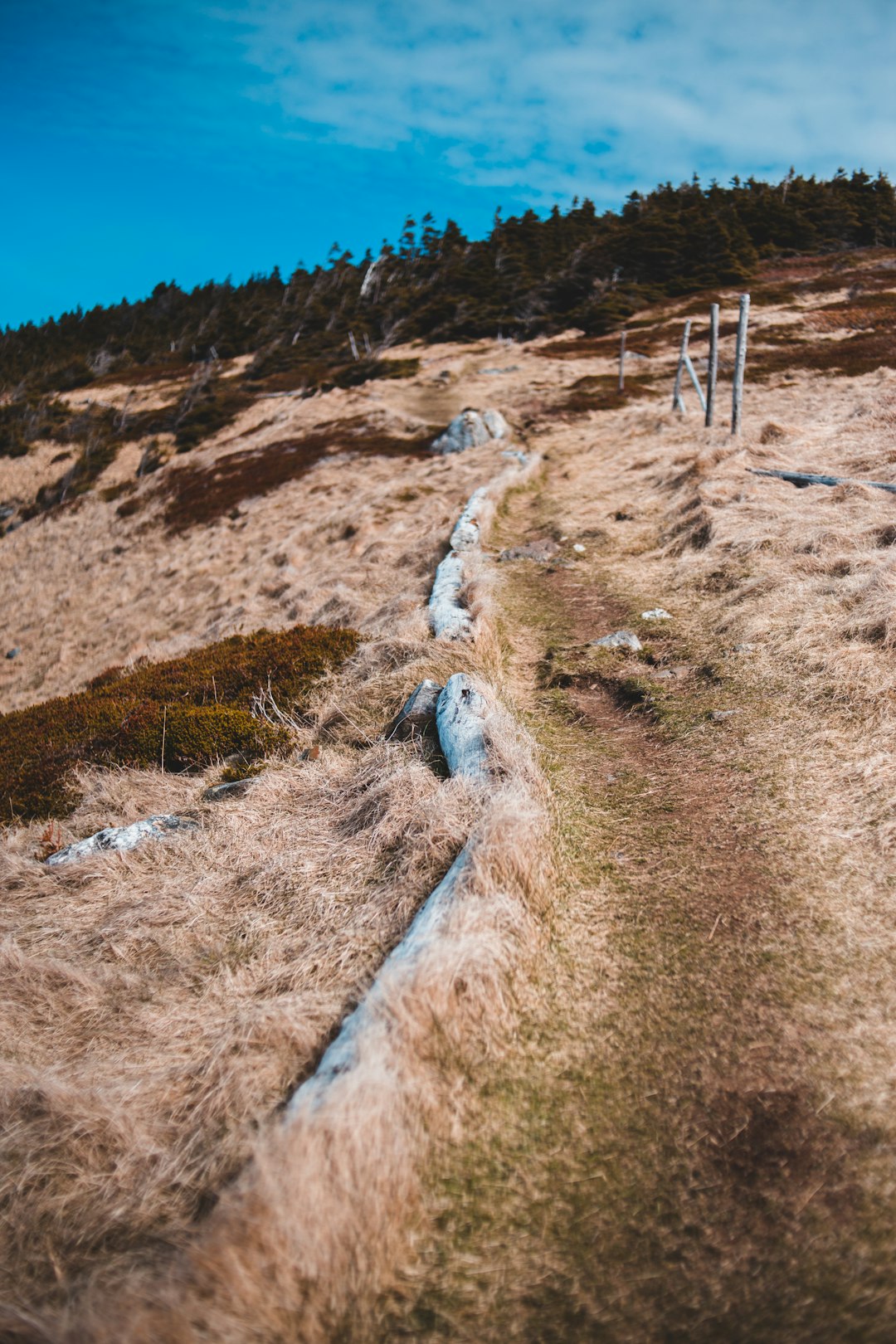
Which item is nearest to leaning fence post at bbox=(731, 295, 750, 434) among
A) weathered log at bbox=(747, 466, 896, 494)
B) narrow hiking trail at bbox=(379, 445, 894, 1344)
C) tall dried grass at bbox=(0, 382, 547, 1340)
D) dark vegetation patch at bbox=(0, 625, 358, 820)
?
weathered log at bbox=(747, 466, 896, 494)

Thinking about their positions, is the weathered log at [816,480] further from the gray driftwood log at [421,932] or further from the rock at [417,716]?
the gray driftwood log at [421,932]

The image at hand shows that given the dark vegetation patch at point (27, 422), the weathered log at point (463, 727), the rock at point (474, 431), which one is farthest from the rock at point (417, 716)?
the dark vegetation patch at point (27, 422)

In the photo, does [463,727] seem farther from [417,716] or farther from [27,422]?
[27,422]

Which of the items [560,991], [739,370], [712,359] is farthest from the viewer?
[712,359]

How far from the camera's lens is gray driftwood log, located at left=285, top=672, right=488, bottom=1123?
9.04ft

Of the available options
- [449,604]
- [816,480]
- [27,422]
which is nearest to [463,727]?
[449,604]

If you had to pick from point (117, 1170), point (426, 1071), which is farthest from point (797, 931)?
point (117, 1170)

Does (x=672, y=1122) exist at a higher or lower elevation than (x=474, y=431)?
lower

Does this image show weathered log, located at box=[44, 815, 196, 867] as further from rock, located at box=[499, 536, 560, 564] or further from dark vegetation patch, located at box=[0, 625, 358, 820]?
rock, located at box=[499, 536, 560, 564]

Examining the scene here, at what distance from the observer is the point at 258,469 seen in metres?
29.0

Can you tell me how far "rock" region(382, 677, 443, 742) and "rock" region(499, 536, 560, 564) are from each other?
17.4 ft

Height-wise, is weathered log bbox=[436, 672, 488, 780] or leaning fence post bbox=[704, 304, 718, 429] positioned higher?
leaning fence post bbox=[704, 304, 718, 429]

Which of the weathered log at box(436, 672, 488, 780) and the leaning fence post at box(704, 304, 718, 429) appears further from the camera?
the leaning fence post at box(704, 304, 718, 429)

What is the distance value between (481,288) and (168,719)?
60408mm
